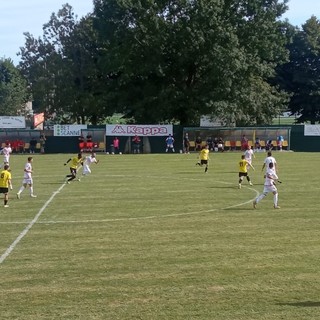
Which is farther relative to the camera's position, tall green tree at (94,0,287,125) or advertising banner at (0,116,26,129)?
advertising banner at (0,116,26,129)

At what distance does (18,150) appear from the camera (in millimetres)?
63219

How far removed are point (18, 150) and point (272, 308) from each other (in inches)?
2162

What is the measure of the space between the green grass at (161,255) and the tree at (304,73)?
56.7 m

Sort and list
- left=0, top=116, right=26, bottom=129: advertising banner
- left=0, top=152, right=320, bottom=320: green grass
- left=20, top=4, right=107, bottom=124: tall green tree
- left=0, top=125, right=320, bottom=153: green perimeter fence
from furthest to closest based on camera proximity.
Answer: left=20, top=4, right=107, bottom=124: tall green tree
left=0, top=116, right=26, bottom=129: advertising banner
left=0, top=125, right=320, bottom=153: green perimeter fence
left=0, top=152, right=320, bottom=320: green grass

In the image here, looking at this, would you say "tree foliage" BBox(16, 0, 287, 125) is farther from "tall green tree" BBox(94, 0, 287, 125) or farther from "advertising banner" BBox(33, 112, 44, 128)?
"advertising banner" BBox(33, 112, 44, 128)

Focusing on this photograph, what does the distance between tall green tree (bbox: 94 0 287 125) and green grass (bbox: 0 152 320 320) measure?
3556 centimetres

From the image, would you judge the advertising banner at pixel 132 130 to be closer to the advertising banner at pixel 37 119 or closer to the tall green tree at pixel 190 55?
the tall green tree at pixel 190 55

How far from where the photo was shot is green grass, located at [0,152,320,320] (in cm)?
1128

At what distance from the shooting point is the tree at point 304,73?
84.1 meters

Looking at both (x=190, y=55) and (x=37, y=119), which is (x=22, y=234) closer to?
(x=190, y=55)

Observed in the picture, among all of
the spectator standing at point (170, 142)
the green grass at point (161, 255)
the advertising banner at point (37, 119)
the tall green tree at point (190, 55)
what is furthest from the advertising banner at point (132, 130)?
the green grass at point (161, 255)

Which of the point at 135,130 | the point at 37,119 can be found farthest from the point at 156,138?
the point at 37,119

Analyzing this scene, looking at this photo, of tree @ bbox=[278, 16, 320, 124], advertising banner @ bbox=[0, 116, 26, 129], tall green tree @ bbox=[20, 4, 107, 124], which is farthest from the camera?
tree @ bbox=[278, 16, 320, 124]

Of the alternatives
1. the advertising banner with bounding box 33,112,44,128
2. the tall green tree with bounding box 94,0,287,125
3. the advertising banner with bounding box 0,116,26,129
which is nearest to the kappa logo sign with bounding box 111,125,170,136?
the tall green tree with bounding box 94,0,287,125
